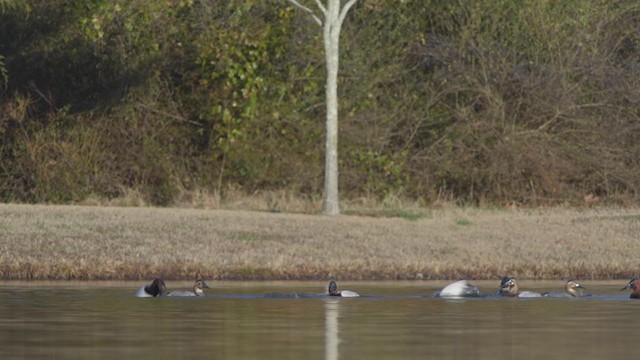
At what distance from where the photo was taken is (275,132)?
33.2 meters

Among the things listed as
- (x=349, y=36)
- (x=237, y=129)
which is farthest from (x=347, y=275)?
(x=349, y=36)

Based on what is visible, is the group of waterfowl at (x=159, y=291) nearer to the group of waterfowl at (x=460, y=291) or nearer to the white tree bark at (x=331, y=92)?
the group of waterfowl at (x=460, y=291)

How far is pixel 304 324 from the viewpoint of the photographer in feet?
46.9

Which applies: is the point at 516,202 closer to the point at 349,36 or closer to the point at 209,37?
the point at 349,36

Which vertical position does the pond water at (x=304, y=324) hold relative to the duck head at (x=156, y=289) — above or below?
below

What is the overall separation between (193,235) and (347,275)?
149 inches

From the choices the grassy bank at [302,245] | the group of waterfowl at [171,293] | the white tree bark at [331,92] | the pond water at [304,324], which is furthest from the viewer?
the white tree bark at [331,92]

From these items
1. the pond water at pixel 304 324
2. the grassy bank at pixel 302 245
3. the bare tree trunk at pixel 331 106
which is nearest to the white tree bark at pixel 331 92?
the bare tree trunk at pixel 331 106

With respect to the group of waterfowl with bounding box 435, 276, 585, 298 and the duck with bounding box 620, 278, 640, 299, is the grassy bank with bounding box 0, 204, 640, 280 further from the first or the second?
the duck with bounding box 620, 278, 640, 299

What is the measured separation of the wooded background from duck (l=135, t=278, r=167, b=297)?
13.2m

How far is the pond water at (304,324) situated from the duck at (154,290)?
19 centimetres

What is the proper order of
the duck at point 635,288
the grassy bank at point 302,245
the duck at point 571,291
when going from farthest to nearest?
1. the grassy bank at point 302,245
2. the duck at point 571,291
3. the duck at point 635,288

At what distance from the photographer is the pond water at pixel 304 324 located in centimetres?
1182

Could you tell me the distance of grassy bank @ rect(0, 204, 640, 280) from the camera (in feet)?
71.1
